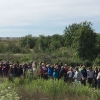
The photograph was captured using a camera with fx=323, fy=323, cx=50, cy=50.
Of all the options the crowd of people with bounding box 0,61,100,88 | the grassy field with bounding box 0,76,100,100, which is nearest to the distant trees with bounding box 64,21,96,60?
the crowd of people with bounding box 0,61,100,88

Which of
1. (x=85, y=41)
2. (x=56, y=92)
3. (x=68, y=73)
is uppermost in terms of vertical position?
(x=85, y=41)

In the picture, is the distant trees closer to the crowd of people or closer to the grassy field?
the crowd of people

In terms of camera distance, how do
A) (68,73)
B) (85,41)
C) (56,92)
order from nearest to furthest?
(56,92), (68,73), (85,41)

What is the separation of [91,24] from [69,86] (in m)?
36.9

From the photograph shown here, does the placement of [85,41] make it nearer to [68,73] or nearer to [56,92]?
[68,73]

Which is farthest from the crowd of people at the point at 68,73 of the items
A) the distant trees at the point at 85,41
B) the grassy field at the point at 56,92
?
the distant trees at the point at 85,41

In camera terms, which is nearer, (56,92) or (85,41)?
(56,92)

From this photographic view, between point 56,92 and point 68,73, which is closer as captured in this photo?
point 56,92

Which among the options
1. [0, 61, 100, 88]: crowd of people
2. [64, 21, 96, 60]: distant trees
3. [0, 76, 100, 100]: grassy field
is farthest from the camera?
[64, 21, 96, 60]: distant trees

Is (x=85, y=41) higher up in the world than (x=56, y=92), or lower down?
higher up

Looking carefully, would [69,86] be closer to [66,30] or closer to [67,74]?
[67,74]

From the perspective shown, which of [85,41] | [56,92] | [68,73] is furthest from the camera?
[85,41]

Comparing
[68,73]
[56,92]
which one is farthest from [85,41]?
[56,92]

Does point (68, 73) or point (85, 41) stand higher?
point (85, 41)
